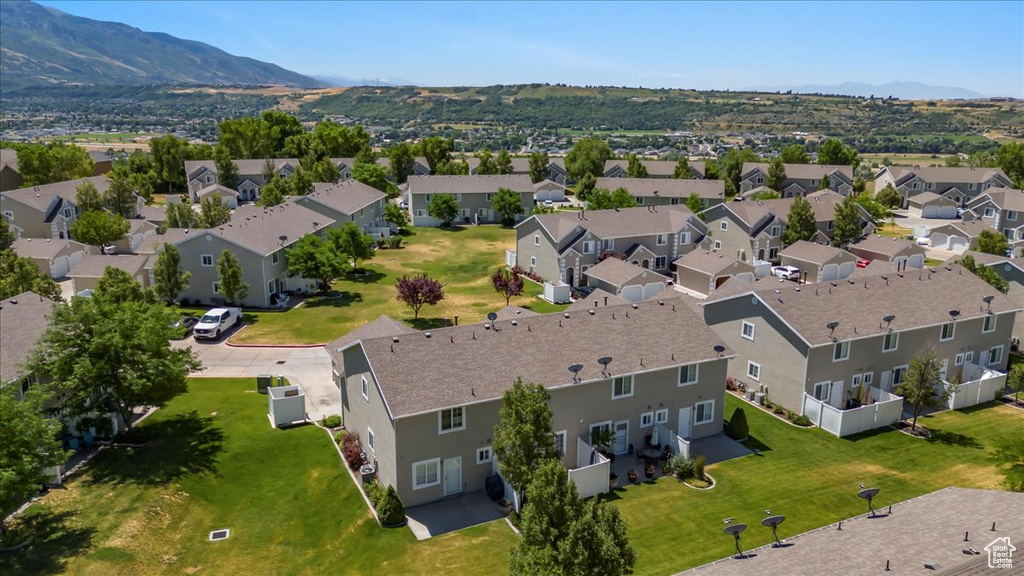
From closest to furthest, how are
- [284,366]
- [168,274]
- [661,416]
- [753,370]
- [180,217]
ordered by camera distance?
[661,416] < [753,370] < [284,366] < [168,274] < [180,217]

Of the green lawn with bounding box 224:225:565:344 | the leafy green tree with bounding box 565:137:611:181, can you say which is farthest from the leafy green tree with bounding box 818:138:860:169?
the green lawn with bounding box 224:225:565:344

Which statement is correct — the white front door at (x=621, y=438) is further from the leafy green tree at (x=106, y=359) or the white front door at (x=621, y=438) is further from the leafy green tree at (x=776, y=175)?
the leafy green tree at (x=776, y=175)

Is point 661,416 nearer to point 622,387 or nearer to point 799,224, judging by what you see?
point 622,387

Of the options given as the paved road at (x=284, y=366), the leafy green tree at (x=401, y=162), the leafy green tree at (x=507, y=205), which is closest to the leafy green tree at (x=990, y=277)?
the paved road at (x=284, y=366)

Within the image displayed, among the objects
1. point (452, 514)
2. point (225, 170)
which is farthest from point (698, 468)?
point (225, 170)

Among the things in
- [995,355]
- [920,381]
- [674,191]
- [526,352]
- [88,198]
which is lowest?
[995,355]

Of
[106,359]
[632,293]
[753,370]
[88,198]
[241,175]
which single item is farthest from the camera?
[241,175]

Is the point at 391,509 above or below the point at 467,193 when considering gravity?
below

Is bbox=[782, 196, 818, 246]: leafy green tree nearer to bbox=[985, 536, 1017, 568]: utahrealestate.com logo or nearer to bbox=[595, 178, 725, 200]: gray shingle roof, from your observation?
bbox=[595, 178, 725, 200]: gray shingle roof
